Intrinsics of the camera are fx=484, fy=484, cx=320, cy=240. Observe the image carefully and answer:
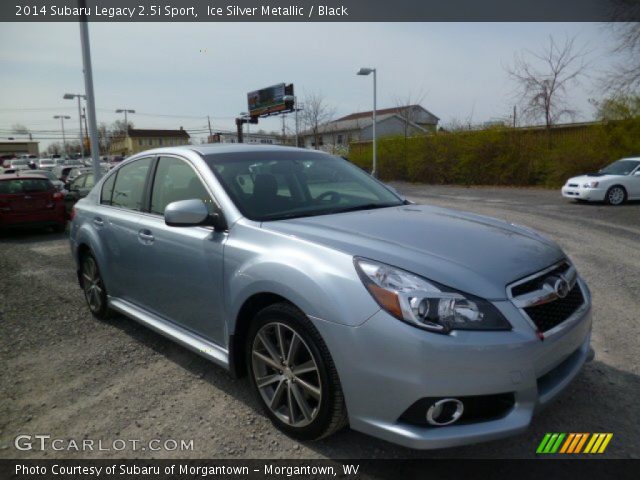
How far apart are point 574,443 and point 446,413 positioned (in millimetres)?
952

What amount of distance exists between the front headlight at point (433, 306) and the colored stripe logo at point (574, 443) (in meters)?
0.90

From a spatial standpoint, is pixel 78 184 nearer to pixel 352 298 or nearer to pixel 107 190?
pixel 107 190

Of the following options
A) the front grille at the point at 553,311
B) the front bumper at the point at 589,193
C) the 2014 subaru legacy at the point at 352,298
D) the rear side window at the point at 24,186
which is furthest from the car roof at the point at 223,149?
the front bumper at the point at 589,193

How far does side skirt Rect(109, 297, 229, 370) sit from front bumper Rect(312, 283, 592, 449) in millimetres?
1065

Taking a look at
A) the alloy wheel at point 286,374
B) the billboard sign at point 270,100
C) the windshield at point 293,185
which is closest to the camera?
the alloy wheel at point 286,374

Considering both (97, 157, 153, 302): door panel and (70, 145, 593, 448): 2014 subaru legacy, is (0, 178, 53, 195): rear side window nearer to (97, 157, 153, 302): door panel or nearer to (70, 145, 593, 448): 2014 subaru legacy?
(97, 157, 153, 302): door panel

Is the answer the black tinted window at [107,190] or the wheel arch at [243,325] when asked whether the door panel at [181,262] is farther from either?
the black tinted window at [107,190]

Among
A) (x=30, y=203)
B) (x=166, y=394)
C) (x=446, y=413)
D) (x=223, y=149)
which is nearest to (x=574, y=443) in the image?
(x=446, y=413)

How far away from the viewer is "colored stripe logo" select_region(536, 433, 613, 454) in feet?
8.50

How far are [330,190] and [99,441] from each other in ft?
7.53

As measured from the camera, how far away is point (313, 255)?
254 cm

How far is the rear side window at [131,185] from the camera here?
13.3 ft

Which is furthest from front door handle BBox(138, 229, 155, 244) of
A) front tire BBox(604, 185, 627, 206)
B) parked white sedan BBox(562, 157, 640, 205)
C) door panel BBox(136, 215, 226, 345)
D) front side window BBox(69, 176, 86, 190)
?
front tire BBox(604, 185, 627, 206)

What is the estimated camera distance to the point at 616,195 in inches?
566
